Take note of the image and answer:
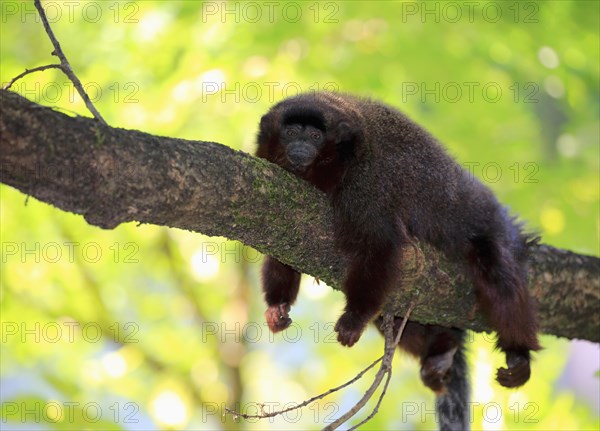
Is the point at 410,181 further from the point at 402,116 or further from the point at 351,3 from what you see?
Answer: the point at 351,3

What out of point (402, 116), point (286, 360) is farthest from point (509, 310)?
point (286, 360)

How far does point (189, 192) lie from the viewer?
2.84 m

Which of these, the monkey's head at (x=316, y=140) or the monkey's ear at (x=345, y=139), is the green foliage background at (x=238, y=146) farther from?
the monkey's ear at (x=345, y=139)

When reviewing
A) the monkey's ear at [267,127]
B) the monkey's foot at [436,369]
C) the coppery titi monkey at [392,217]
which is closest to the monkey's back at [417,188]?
the coppery titi monkey at [392,217]

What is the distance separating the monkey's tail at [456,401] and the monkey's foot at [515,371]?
518 mm

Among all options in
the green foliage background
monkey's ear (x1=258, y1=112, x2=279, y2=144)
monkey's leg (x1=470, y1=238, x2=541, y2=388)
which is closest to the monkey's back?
monkey's leg (x1=470, y1=238, x2=541, y2=388)

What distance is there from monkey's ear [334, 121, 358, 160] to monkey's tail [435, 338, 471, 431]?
1.72 meters

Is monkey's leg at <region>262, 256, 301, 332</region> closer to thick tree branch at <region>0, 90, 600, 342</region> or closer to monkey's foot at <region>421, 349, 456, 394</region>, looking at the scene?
thick tree branch at <region>0, 90, 600, 342</region>

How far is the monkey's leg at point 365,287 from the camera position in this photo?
12.0ft

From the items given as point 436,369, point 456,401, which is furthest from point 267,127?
point 456,401

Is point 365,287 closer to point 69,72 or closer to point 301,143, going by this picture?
point 301,143

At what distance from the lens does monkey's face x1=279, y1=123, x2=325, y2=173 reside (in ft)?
12.9

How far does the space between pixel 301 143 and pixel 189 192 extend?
1.28 meters

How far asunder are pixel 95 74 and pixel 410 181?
112 inches
